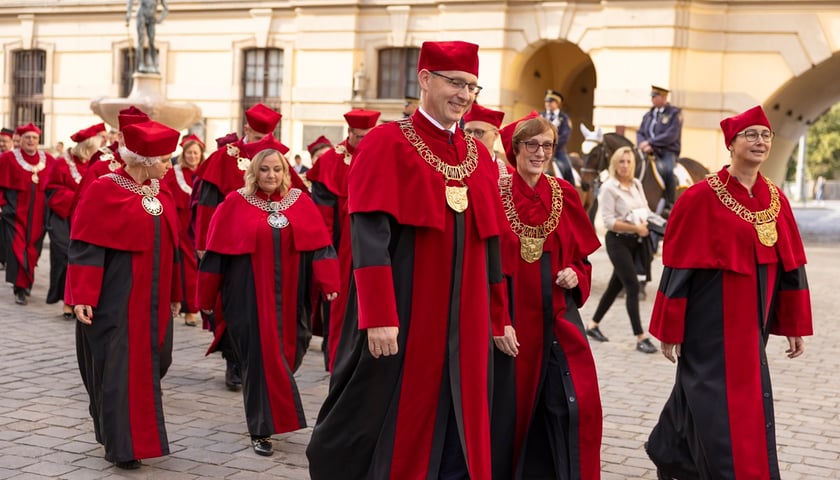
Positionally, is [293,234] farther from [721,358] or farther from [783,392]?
[783,392]

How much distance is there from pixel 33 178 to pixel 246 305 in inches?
291

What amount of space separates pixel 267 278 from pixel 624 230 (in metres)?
4.67

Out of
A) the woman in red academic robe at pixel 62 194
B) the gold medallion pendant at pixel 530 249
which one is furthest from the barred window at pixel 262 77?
the gold medallion pendant at pixel 530 249

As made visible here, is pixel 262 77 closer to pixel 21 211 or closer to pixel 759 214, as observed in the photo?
pixel 21 211

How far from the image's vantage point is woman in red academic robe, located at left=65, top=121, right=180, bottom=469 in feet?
20.0

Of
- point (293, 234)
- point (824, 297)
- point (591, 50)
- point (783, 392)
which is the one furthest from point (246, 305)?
point (591, 50)

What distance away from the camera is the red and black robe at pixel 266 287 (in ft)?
21.7

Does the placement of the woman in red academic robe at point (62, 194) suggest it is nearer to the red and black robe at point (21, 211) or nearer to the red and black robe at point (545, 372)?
the red and black robe at point (21, 211)

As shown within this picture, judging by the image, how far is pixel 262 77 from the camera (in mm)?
28344

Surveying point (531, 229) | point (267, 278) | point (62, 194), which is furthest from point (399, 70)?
point (531, 229)

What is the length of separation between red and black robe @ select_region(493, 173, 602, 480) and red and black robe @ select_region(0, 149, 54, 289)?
8.74 metres

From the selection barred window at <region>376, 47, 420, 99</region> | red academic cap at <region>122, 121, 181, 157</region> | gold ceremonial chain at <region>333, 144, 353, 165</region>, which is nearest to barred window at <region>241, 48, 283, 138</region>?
barred window at <region>376, 47, 420, 99</region>

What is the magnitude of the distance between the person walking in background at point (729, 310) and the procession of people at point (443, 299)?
10 millimetres

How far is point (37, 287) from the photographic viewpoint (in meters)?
13.9
